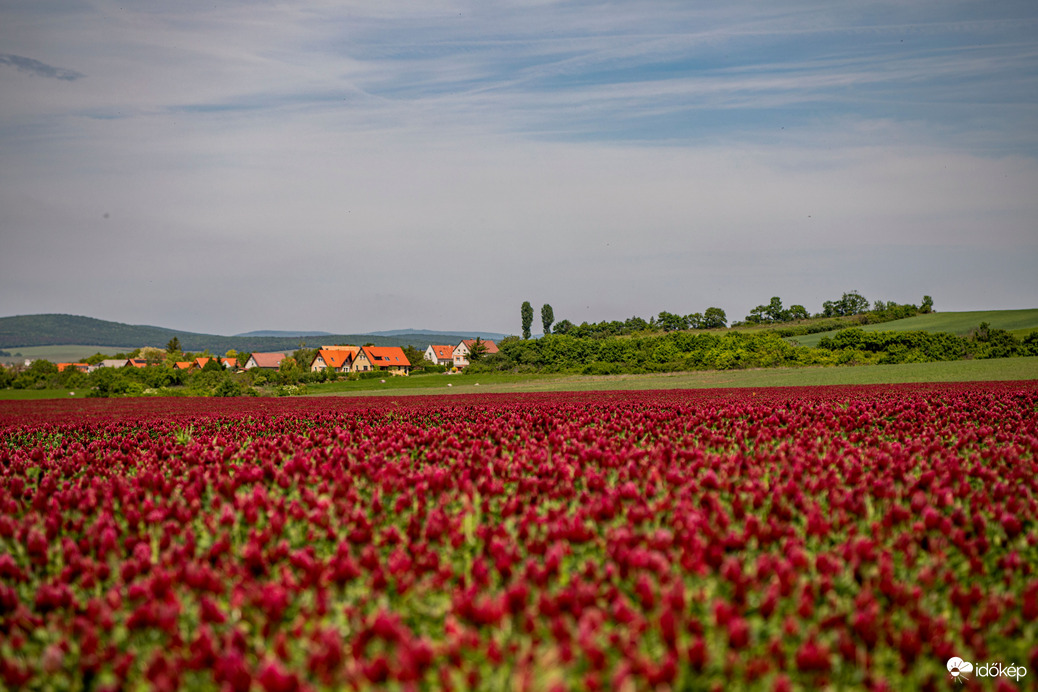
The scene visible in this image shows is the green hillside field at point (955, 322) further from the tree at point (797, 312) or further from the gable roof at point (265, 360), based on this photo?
the gable roof at point (265, 360)

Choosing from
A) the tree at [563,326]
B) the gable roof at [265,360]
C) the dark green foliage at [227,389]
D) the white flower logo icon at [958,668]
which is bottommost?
the dark green foliage at [227,389]

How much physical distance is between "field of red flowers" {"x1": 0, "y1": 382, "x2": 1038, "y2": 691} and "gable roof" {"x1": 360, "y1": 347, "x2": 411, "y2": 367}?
457 ft

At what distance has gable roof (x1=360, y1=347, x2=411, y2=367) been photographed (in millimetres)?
144300

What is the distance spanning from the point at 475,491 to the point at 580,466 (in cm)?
124

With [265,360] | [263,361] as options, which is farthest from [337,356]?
[265,360]

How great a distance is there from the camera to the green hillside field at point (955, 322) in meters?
84.1

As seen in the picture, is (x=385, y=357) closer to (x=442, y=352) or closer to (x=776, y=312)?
(x=442, y=352)

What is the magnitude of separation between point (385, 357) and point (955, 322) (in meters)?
101

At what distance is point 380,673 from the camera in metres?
2.65

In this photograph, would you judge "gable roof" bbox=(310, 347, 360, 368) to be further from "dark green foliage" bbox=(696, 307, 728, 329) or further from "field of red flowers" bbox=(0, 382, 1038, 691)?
"field of red flowers" bbox=(0, 382, 1038, 691)

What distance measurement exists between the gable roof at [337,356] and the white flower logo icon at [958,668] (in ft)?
479

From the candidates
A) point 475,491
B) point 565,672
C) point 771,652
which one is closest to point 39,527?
point 475,491

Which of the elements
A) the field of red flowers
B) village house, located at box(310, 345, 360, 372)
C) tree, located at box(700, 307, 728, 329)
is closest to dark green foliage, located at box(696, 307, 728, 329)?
tree, located at box(700, 307, 728, 329)

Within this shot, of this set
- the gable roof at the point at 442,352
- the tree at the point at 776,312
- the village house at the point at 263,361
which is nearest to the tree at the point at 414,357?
the village house at the point at 263,361
